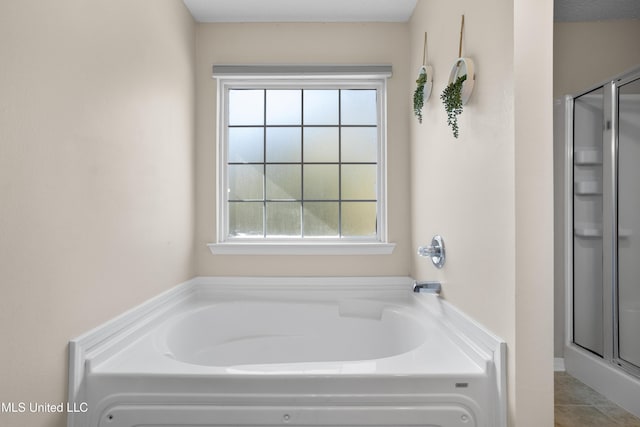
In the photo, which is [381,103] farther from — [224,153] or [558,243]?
[558,243]

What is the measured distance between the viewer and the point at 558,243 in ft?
8.27

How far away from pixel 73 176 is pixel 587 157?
107 inches

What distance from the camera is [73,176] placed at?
1250 mm

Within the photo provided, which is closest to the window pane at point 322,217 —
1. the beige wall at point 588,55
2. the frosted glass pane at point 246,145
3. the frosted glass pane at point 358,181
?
the frosted glass pane at point 358,181

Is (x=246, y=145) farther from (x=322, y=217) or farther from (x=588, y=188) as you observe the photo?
(x=588, y=188)

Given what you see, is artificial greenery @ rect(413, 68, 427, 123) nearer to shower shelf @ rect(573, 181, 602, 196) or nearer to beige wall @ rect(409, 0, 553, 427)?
beige wall @ rect(409, 0, 553, 427)

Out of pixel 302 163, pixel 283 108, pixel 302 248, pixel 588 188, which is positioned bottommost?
pixel 302 248

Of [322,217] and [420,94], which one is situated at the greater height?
[420,94]

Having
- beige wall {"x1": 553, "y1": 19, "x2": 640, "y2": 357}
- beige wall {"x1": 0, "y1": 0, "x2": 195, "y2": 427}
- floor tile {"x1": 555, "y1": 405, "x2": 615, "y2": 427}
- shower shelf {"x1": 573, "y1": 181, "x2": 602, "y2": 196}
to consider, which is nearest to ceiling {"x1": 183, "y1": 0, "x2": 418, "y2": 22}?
beige wall {"x1": 0, "y1": 0, "x2": 195, "y2": 427}

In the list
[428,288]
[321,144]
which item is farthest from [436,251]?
[321,144]

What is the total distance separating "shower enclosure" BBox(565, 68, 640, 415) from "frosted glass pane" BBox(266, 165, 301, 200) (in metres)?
1.76

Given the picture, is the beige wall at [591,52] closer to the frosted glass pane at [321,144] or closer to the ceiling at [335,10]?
the ceiling at [335,10]

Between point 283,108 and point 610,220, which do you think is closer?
point 610,220

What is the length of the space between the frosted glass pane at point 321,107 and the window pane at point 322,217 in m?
0.55
